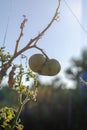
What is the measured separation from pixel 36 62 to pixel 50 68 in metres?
0.09

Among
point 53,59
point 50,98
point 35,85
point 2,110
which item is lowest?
point 2,110

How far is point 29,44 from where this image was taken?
1870mm

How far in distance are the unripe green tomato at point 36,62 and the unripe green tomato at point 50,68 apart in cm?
3

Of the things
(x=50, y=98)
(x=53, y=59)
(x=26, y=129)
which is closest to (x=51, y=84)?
(x=50, y=98)

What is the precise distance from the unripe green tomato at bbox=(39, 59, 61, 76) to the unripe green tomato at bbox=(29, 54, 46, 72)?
3 centimetres

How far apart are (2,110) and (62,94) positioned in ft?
71.8

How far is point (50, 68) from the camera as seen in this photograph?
2090 mm

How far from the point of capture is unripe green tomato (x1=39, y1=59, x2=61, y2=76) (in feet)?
6.86

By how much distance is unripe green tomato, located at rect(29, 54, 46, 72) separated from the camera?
81.2 inches

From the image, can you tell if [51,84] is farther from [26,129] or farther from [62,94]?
[26,129]

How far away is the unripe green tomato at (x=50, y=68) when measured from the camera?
2092 mm

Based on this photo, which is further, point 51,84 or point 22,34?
point 51,84

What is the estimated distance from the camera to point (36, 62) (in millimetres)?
2057

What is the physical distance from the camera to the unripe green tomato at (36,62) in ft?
6.77
